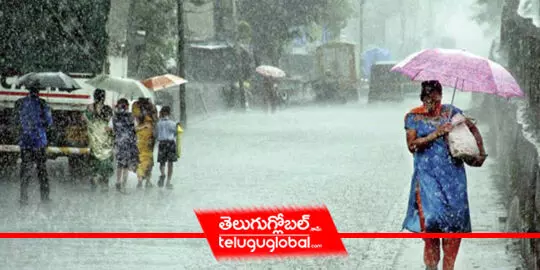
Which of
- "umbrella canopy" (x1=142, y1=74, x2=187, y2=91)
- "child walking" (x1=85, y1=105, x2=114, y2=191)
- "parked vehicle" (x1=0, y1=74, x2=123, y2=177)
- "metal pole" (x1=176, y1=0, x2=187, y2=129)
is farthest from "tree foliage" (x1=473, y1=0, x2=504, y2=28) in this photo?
"child walking" (x1=85, y1=105, x2=114, y2=191)

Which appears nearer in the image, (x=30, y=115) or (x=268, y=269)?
(x=268, y=269)

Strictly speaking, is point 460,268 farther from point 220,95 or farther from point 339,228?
point 220,95

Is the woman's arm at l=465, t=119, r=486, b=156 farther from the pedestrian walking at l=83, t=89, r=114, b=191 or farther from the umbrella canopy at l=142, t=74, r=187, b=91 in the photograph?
the umbrella canopy at l=142, t=74, r=187, b=91

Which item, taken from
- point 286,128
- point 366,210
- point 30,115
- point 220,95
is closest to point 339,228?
point 366,210

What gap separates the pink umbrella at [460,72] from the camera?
744 cm

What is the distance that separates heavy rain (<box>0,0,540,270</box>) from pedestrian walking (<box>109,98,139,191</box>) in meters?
0.02

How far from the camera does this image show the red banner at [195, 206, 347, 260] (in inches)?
311

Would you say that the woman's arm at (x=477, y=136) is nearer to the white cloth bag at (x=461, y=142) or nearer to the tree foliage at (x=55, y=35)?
the white cloth bag at (x=461, y=142)

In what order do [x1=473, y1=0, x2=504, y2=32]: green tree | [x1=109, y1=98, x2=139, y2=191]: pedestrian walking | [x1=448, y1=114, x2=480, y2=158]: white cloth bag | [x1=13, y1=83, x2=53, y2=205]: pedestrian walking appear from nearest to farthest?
1. [x1=448, y1=114, x2=480, y2=158]: white cloth bag
2. [x1=13, y1=83, x2=53, y2=205]: pedestrian walking
3. [x1=109, y1=98, x2=139, y2=191]: pedestrian walking
4. [x1=473, y1=0, x2=504, y2=32]: green tree

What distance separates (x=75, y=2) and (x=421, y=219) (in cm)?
A: 1223

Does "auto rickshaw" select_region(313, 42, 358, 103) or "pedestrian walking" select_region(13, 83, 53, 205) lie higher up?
"pedestrian walking" select_region(13, 83, 53, 205)

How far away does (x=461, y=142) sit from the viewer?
740 centimetres

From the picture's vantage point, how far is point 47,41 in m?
19.4

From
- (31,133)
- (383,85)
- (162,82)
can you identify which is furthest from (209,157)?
(383,85)
